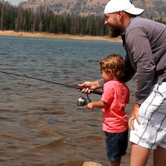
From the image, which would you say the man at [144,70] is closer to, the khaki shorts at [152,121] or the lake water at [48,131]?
the khaki shorts at [152,121]

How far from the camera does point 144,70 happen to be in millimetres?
3443

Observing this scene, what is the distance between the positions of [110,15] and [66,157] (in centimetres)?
275

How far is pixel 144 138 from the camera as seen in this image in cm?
366

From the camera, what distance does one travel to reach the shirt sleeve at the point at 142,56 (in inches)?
135

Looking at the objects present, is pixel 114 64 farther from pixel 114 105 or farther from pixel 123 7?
pixel 123 7

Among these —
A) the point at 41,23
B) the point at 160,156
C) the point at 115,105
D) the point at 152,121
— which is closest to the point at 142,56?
the point at 152,121

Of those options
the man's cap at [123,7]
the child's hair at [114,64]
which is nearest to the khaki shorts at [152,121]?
the child's hair at [114,64]

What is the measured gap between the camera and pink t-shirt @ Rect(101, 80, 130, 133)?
13.2 feet

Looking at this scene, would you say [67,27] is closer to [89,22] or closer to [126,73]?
[89,22]

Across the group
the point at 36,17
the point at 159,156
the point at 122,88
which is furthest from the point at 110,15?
the point at 36,17

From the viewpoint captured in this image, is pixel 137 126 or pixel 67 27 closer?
pixel 137 126

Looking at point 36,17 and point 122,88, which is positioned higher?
point 122,88

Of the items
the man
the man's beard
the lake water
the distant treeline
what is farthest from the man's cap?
the distant treeline

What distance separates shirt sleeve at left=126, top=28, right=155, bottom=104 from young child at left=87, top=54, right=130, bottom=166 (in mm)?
569
